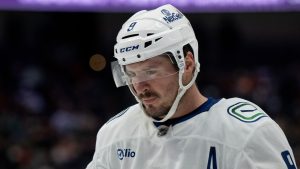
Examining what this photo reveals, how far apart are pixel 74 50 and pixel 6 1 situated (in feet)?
10.7

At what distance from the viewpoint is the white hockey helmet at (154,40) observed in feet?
7.13

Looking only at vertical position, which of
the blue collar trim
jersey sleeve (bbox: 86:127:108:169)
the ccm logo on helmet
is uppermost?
the ccm logo on helmet

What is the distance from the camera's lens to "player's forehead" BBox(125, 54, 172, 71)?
7.14 feet

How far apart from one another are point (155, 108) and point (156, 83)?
8cm

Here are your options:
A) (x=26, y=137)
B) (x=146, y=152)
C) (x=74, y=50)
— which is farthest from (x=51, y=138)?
(x=146, y=152)

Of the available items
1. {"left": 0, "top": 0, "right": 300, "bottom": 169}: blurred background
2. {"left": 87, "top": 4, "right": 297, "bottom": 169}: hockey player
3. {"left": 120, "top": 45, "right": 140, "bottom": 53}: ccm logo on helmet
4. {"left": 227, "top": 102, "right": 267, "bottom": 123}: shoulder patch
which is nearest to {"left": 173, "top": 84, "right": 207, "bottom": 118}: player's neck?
{"left": 87, "top": 4, "right": 297, "bottom": 169}: hockey player

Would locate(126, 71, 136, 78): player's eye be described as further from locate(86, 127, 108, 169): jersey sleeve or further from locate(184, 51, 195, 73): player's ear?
locate(86, 127, 108, 169): jersey sleeve

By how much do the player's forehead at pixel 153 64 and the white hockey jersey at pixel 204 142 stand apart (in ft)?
0.57

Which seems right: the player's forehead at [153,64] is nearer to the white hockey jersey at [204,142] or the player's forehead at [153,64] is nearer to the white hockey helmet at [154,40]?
the white hockey helmet at [154,40]

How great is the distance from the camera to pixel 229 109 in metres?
2.21

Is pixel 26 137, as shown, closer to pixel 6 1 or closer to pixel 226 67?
pixel 6 1

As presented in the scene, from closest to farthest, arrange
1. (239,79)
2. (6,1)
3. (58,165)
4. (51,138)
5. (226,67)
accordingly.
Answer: (6,1)
(58,165)
(51,138)
(239,79)
(226,67)

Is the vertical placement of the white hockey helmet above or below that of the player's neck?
above

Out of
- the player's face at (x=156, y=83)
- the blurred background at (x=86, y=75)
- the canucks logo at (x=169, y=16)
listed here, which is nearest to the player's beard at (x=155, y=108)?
the player's face at (x=156, y=83)
